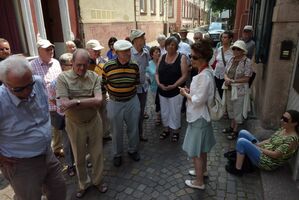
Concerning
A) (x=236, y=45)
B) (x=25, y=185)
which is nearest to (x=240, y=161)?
(x=236, y=45)

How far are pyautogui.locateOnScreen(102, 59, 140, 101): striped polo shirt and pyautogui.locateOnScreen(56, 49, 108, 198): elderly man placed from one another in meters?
0.48

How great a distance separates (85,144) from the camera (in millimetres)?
2988

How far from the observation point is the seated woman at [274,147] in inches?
118

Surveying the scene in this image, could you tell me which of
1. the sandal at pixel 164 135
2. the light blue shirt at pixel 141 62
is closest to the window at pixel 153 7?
the light blue shirt at pixel 141 62

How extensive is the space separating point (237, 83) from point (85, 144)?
8.83ft

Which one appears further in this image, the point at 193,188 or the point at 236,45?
the point at 236,45

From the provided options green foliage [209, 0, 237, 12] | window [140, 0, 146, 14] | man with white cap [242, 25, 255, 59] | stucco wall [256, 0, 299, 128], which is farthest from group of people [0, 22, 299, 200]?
green foliage [209, 0, 237, 12]

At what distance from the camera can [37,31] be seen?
6.68m

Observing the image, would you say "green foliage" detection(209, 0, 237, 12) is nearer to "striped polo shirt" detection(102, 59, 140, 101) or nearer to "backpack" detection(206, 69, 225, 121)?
"striped polo shirt" detection(102, 59, 140, 101)

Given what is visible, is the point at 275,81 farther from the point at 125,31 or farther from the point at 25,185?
the point at 125,31

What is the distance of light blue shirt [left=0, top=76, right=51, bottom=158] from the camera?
1984 mm

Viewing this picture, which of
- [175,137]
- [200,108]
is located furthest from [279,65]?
[175,137]

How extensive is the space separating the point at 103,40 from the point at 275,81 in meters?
8.13

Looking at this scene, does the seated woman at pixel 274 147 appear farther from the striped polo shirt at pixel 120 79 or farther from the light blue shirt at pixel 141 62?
the light blue shirt at pixel 141 62
